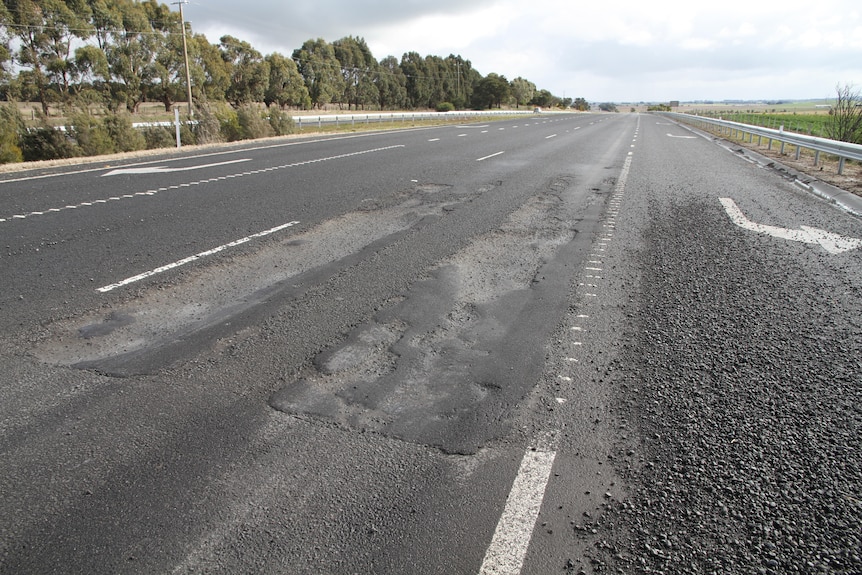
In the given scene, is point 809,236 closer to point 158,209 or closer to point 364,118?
point 158,209

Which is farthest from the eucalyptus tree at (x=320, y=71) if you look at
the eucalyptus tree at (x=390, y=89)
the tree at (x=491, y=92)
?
the tree at (x=491, y=92)

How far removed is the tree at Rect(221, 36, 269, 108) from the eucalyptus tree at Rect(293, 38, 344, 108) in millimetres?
10388

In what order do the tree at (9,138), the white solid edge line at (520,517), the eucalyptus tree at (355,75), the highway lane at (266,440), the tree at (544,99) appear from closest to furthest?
the white solid edge line at (520,517)
the highway lane at (266,440)
the tree at (9,138)
the eucalyptus tree at (355,75)
the tree at (544,99)

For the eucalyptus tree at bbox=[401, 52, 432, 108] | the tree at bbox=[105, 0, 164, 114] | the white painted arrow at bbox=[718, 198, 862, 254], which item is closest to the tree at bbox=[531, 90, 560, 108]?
the eucalyptus tree at bbox=[401, 52, 432, 108]

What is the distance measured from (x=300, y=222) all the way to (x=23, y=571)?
20.3 feet

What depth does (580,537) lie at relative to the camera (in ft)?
7.63

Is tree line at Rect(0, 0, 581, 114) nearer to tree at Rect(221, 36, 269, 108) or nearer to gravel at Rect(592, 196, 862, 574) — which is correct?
tree at Rect(221, 36, 269, 108)

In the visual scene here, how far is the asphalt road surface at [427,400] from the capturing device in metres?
2.31

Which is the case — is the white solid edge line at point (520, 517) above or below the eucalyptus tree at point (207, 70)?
below

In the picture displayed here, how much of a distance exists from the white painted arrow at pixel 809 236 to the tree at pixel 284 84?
64.8 meters

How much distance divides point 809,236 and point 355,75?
86.0 metres

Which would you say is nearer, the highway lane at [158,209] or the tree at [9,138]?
the highway lane at [158,209]

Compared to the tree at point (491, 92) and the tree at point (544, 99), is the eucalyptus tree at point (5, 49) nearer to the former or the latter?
the tree at point (491, 92)

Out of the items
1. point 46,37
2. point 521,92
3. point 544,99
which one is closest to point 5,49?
point 46,37
